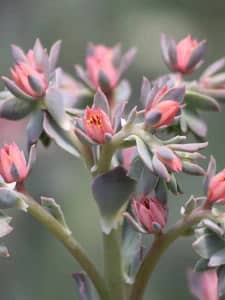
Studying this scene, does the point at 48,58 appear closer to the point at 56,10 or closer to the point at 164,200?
the point at 164,200

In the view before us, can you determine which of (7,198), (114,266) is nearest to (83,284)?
(114,266)

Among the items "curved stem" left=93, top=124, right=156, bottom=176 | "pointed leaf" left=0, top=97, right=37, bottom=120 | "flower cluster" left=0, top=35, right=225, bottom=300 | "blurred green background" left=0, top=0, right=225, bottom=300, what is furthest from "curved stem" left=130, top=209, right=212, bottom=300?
"blurred green background" left=0, top=0, right=225, bottom=300

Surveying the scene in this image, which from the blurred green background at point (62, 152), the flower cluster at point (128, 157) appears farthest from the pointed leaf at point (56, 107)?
the blurred green background at point (62, 152)

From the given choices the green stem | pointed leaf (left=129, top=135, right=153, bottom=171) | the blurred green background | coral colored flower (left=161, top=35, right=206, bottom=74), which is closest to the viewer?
pointed leaf (left=129, top=135, right=153, bottom=171)

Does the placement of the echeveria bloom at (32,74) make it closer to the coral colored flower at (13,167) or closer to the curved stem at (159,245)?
the coral colored flower at (13,167)

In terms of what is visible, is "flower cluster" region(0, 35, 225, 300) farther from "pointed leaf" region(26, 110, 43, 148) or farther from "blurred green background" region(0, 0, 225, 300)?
"blurred green background" region(0, 0, 225, 300)

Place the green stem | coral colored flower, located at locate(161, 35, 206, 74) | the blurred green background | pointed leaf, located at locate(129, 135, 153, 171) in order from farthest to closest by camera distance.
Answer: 1. the blurred green background
2. coral colored flower, located at locate(161, 35, 206, 74)
3. the green stem
4. pointed leaf, located at locate(129, 135, 153, 171)

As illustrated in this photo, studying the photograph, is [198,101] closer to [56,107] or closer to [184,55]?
[184,55]
